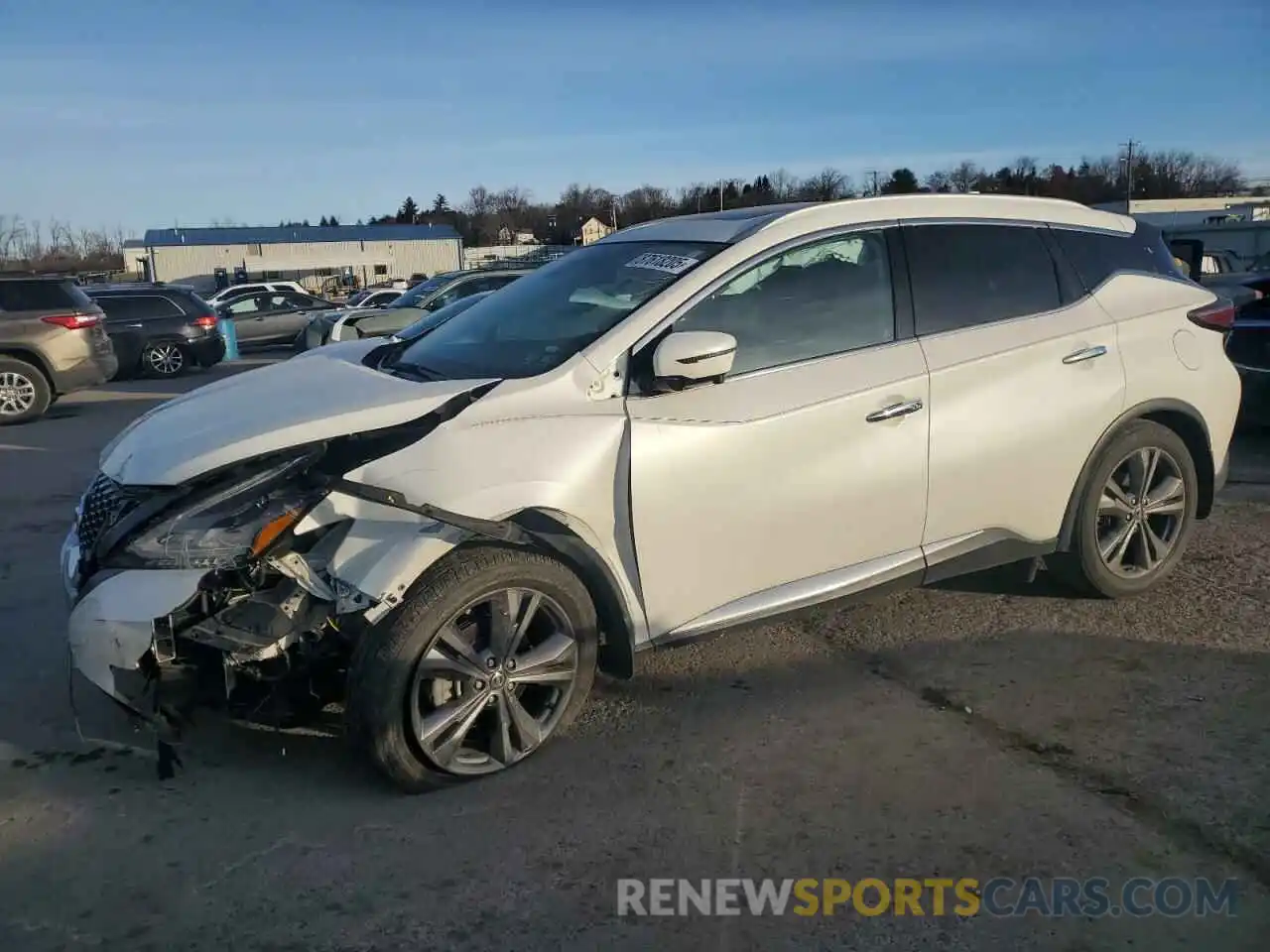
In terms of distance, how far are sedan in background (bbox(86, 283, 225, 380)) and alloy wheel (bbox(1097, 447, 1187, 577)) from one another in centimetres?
1711

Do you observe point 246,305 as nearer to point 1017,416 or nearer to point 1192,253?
point 1192,253

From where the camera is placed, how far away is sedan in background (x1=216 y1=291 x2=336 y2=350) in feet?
82.0

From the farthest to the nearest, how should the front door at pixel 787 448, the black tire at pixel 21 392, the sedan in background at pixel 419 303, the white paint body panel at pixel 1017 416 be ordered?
the sedan in background at pixel 419 303 < the black tire at pixel 21 392 < the white paint body panel at pixel 1017 416 < the front door at pixel 787 448

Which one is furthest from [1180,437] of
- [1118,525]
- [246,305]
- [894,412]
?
[246,305]

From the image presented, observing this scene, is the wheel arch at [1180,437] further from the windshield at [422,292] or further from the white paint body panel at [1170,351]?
the windshield at [422,292]

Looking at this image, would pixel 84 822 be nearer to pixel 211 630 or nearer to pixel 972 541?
pixel 211 630

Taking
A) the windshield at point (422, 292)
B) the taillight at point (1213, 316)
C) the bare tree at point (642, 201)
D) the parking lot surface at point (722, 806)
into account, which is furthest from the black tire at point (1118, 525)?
the bare tree at point (642, 201)

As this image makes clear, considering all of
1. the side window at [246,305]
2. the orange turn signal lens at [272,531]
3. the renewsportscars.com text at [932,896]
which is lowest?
the renewsportscars.com text at [932,896]

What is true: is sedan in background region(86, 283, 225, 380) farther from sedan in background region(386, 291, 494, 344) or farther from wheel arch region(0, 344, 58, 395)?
sedan in background region(386, 291, 494, 344)

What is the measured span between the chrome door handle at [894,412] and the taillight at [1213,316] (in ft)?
6.10

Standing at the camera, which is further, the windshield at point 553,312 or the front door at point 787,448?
the windshield at point 553,312

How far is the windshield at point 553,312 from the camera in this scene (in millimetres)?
3980

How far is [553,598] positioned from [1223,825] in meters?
2.21

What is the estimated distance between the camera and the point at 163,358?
18547 mm
